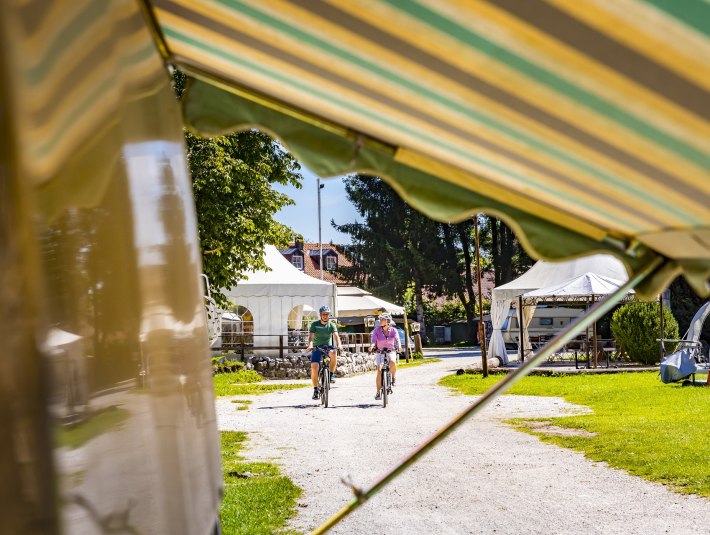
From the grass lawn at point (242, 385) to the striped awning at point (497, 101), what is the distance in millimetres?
17058

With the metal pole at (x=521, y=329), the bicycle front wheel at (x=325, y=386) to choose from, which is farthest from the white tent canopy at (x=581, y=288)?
the bicycle front wheel at (x=325, y=386)

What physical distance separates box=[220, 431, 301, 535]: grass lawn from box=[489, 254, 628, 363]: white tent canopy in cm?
1909

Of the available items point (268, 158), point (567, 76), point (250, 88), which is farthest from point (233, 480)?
point (268, 158)

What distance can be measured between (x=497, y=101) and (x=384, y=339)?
13.7m

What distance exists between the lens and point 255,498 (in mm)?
8164

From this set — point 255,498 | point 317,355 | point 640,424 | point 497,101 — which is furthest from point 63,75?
point 317,355

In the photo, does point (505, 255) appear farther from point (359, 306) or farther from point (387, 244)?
point (359, 306)

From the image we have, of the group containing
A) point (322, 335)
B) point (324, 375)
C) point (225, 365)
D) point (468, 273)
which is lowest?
point (324, 375)

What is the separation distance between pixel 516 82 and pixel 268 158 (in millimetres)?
24432

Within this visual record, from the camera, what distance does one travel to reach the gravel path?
23.3 ft

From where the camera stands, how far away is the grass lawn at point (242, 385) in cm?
2139

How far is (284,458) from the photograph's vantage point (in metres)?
10.8

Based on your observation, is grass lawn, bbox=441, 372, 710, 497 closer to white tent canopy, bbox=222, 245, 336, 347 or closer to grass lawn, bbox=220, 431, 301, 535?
grass lawn, bbox=220, 431, 301, 535

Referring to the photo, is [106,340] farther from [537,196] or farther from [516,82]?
[537,196]
